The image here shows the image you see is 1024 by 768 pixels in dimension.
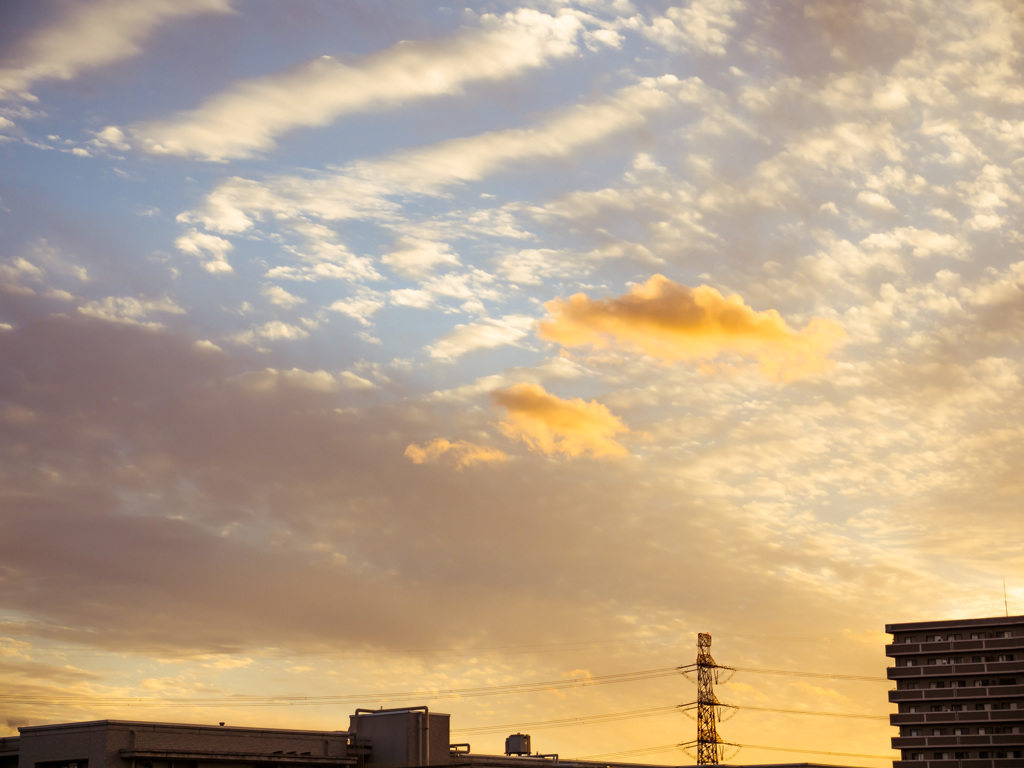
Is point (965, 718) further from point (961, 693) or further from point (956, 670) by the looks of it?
point (956, 670)

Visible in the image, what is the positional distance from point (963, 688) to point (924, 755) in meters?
10.6

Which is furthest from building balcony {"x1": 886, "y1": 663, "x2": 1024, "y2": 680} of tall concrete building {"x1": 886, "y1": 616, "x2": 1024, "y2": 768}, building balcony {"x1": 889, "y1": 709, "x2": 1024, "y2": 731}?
building balcony {"x1": 889, "y1": 709, "x2": 1024, "y2": 731}

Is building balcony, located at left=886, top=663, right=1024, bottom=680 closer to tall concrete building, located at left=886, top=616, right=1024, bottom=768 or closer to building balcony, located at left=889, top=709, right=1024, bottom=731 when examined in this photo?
tall concrete building, located at left=886, top=616, right=1024, bottom=768

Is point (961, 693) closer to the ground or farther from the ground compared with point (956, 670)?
closer to the ground

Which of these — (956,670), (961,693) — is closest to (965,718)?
(961,693)

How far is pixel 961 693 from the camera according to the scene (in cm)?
15438

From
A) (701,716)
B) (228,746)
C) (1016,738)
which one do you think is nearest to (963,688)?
(1016,738)

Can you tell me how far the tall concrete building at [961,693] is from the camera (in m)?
151

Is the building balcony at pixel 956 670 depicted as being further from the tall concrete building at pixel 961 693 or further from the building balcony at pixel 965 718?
the building balcony at pixel 965 718

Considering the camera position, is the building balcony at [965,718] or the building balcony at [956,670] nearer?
Result: the building balcony at [965,718]

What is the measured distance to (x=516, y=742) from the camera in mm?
110250

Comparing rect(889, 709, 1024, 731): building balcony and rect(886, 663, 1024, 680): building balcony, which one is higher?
rect(886, 663, 1024, 680): building balcony

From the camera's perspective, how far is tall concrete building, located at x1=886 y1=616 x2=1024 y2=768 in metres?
151

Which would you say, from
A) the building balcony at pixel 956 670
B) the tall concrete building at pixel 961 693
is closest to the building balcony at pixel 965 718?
the tall concrete building at pixel 961 693
